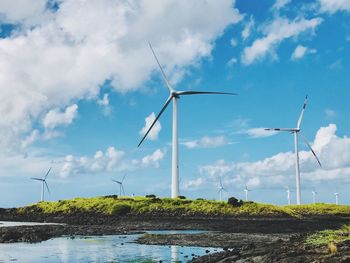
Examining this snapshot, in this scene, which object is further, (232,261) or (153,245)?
(153,245)

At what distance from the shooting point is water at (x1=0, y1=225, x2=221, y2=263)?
3189cm

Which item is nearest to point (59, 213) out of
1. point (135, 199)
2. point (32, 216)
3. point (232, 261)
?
point (32, 216)

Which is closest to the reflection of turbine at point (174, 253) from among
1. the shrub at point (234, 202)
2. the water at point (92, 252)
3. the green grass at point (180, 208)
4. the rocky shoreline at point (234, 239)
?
the water at point (92, 252)

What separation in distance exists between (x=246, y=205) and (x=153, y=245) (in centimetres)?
5027

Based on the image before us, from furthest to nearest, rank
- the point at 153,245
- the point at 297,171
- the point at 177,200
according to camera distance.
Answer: the point at 297,171, the point at 177,200, the point at 153,245

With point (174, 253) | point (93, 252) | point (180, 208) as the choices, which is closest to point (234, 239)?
point (174, 253)

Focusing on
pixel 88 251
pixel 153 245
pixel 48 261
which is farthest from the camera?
pixel 153 245

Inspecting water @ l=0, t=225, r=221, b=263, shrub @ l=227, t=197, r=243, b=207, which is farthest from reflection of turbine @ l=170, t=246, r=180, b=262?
shrub @ l=227, t=197, r=243, b=207

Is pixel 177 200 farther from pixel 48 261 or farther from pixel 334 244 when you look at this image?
pixel 334 244

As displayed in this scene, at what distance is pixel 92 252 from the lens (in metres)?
36.2

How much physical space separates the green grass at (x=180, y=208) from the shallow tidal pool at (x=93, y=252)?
44.1 metres

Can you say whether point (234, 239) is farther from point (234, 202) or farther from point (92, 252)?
point (234, 202)

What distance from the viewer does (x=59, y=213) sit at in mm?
96188

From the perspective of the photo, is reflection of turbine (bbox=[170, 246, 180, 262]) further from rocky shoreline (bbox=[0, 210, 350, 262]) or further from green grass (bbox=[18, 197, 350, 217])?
green grass (bbox=[18, 197, 350, 217])
